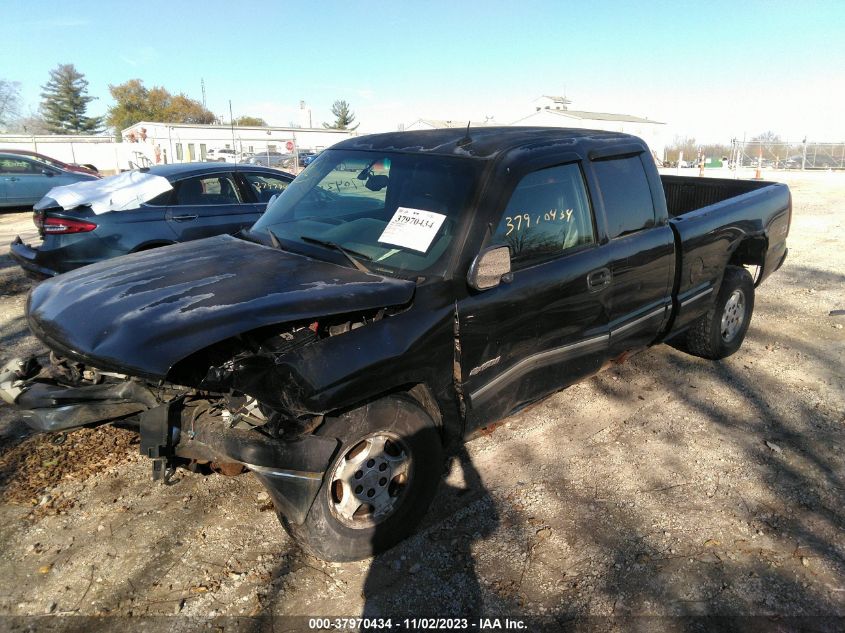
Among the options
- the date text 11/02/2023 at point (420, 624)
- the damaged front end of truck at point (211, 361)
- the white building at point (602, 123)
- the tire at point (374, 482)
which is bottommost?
the date text 11/02/2023 at point (420, 624)

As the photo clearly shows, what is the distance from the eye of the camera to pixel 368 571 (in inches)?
112

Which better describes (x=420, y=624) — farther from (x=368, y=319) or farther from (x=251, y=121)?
(x=251, y=121)

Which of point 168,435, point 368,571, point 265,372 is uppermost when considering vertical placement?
point 265,372

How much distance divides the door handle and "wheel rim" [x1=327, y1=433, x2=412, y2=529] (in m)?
1.54

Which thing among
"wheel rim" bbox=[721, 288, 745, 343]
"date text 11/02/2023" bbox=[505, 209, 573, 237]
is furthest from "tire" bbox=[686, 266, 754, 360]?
"date text 11/02/2023" bbox=[505, 209, 573, 237]

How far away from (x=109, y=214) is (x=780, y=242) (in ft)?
21.7

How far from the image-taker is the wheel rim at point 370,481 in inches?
108

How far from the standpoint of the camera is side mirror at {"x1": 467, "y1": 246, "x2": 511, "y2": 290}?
2.89 metres

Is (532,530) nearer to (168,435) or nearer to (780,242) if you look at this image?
(168,435)

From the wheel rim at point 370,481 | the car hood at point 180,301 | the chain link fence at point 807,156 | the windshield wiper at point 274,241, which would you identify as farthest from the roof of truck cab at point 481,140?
the chain link fence at point 807,156

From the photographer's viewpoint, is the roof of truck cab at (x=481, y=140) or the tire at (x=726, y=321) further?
the tire at (x=726, y=321)

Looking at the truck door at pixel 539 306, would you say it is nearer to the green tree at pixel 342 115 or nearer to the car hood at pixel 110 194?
the car hood at pixel 110 194

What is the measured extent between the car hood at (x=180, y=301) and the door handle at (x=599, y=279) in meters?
1.27

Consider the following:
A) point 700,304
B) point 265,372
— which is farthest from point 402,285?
point 700,304
